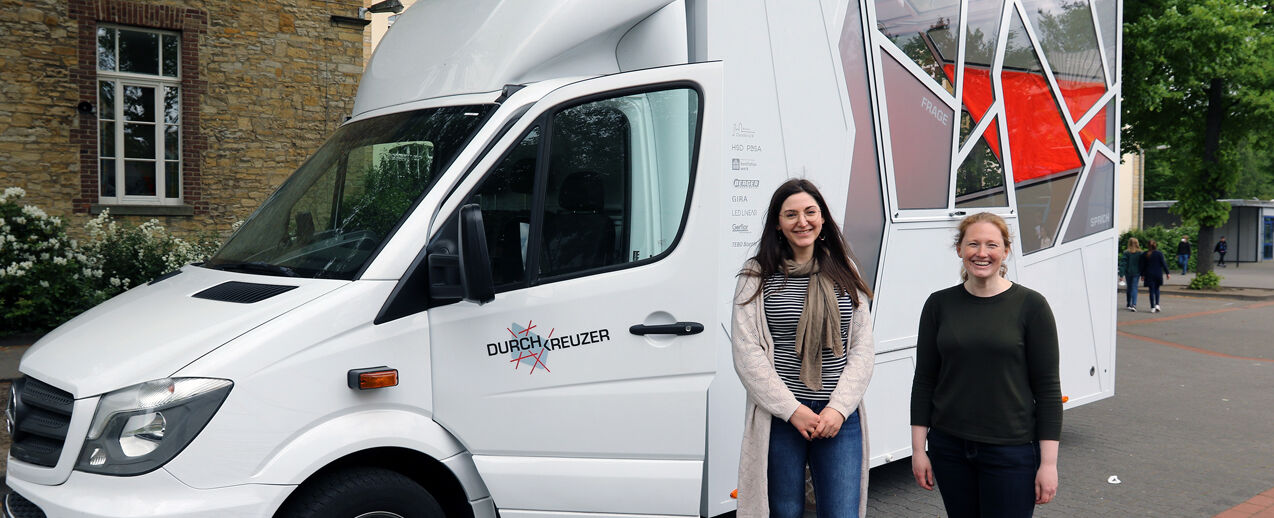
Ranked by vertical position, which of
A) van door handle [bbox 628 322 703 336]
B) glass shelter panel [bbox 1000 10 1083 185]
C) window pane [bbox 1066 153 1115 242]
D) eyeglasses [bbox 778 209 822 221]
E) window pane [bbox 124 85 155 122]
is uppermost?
window pane [bbox 124 85 155 122]

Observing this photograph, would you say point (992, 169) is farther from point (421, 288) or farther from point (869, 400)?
point (421, 288)

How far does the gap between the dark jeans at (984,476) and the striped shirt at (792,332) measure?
44cm

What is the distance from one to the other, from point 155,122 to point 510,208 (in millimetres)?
11191

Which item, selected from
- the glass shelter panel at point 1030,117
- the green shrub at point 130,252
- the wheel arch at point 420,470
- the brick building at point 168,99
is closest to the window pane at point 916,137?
the glass shelter panel at point 1030,117

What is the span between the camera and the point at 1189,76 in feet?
64.0

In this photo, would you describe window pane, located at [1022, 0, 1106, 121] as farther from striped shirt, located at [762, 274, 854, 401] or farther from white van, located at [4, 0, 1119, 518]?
striped shirt, located at [762, 274, 854, 401]

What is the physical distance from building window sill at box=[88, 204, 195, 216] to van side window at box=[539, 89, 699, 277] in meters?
10.8

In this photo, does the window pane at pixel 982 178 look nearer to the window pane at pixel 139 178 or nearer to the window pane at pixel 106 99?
the window pane at pixel 139 178

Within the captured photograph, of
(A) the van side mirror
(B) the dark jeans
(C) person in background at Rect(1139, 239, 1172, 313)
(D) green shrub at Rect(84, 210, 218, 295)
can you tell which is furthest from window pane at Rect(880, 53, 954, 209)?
(C) person in background at Rect(1139, 239, 1172, 313)

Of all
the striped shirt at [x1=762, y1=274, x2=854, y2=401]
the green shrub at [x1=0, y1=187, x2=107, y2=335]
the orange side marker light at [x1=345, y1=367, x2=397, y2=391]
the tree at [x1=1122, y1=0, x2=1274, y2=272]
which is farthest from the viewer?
the tree at [x1=1122, y1=0, x2=1274, y2=272]

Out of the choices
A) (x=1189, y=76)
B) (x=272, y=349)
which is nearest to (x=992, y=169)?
(x=272, y=349)

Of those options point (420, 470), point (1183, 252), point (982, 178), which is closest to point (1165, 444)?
point (982, 178)

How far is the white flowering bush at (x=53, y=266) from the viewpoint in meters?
10.5

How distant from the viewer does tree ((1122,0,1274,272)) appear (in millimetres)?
18750
